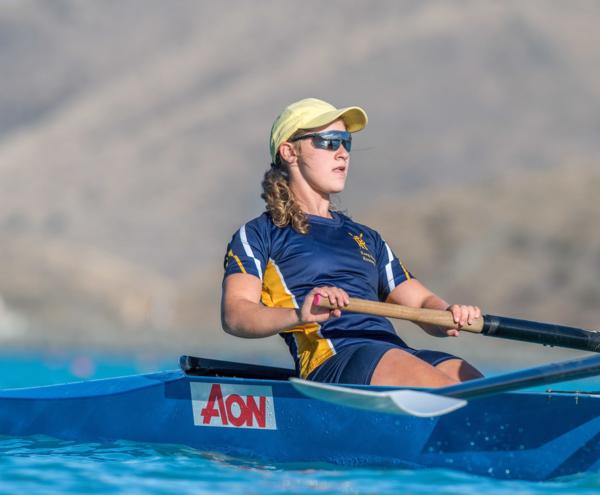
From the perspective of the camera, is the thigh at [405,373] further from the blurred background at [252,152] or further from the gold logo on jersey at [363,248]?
the blurred background at [252,152]

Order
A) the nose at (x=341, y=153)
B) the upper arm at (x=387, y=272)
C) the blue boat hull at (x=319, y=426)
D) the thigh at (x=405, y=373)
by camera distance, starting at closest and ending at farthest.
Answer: the blue boat hull at (x=319, y=426)
the thigh at (x=405, y=373)
the nose at (x=341, y=153)
the upper arm at (x=387, y=272)

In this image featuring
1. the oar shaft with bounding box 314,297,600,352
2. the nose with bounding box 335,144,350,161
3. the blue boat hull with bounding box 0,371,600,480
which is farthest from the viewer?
the nose with bounding box 335,144,350,161

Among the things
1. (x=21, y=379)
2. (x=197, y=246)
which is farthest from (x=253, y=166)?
(x=21, y=379)

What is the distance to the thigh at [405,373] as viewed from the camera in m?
5.75

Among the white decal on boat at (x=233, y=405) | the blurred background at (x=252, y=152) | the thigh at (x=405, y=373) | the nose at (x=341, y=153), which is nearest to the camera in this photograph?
the thigh at (x=405, y=373)

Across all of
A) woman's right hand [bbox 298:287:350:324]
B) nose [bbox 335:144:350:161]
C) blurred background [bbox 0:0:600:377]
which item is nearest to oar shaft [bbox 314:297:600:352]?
woman's right hand [bbox 298:287:350:324]

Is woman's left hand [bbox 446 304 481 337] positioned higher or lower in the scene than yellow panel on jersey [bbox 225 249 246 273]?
lower

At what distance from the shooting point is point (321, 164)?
248 inches

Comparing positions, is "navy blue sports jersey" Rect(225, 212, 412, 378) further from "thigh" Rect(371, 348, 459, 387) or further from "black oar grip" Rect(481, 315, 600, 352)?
"black oar grip" Rect(481, 315, 600, 352)

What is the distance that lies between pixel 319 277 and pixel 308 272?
0.20 feet

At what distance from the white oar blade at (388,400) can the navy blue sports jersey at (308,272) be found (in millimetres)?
508

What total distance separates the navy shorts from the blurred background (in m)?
16.3

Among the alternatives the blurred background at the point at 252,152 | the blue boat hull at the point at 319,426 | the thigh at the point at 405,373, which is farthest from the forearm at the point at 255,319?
the blurred background at the point at 252,152

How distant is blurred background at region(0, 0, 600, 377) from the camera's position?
37.4 m
